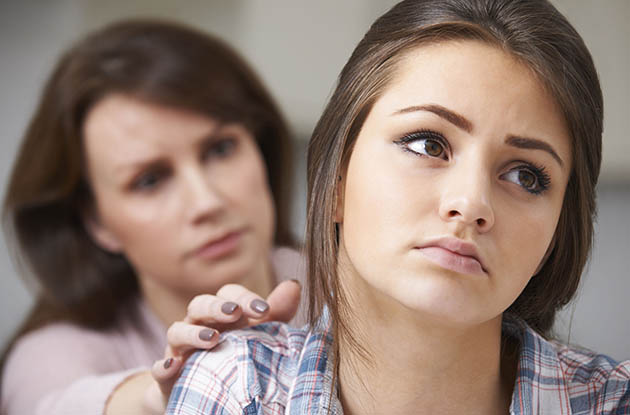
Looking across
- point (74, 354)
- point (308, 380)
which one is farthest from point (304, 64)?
point (308, 380)

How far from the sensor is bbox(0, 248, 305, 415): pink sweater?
3.01 ft

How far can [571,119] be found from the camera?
0.46m

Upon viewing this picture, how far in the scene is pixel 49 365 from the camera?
3.09 feet

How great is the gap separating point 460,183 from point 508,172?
0.04m

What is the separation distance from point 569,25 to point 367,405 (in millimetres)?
277

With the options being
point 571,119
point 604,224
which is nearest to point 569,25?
point 571,119

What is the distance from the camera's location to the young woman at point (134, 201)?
871 millimetres

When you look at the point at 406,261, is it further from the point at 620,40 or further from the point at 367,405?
the point at 620,40

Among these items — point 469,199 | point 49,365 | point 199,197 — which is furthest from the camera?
point 49,365

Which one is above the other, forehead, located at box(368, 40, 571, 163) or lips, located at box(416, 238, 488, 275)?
forehead, located at box(368, 40, 571, 163)

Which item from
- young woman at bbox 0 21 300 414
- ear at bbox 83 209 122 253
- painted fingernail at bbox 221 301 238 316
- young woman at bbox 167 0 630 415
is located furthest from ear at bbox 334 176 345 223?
ear at bbox 83 209 122 253

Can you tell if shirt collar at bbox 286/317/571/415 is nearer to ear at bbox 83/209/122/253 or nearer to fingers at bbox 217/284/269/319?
fingers at bbox 217/284/269/319

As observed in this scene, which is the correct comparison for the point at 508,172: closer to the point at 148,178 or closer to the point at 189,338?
the point at 189,338

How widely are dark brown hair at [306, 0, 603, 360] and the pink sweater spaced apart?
0.37m
